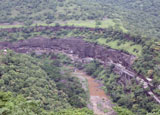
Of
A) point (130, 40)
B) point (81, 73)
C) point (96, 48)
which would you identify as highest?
point (130, 40)

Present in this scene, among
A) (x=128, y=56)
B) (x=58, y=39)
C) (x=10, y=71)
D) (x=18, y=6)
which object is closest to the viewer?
(x=10, y=71)

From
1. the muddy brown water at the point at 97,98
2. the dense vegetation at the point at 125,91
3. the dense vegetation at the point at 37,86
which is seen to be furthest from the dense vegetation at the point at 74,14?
the dense vegetation at the point at 37,86

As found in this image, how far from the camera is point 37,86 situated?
28.4 metres

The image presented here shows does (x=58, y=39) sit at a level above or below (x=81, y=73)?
above

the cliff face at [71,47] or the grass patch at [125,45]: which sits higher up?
the grass patch at [125,45]

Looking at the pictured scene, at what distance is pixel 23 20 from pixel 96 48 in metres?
19.5

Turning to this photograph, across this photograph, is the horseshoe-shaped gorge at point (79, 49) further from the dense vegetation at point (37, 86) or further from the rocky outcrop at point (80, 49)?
the dense vegetation at point (37, 86)

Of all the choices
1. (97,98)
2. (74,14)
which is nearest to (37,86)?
(97,98)

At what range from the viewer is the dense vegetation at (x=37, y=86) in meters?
26.1

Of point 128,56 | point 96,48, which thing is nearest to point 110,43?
point 96,48

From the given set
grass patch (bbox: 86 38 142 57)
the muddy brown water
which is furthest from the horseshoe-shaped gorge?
the muddy brown water

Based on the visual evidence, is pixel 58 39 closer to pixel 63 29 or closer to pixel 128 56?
pixel 63 29

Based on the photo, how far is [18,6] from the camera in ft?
196

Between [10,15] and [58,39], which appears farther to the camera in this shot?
[10,15]
